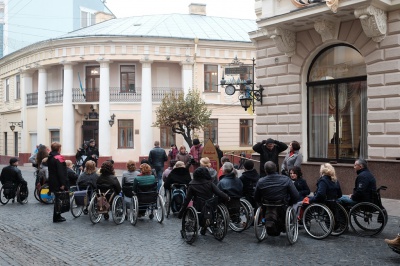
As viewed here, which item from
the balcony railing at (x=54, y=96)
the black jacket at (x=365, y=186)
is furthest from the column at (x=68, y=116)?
the black jacket at (x=365, y=186)

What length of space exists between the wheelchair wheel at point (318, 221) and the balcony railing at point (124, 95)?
22.3 metres

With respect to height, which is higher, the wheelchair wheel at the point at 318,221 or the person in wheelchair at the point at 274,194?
the person in wheelchair at the point at 274,194

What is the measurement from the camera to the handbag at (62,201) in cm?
1127

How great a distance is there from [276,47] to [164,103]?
38.4 ft

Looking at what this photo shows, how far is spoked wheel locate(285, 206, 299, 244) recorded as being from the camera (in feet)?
28.1

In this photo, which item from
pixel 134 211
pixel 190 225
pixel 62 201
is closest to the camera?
pixel 190 225

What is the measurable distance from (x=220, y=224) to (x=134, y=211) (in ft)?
8.04

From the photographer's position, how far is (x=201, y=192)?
921 cm

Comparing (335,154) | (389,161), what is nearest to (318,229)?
(389,161)

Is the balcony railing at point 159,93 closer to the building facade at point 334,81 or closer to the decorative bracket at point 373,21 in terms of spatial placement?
the building facade at point 334,81

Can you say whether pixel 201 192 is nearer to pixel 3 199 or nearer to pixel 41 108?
pixel 3 199

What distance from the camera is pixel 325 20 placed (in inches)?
554

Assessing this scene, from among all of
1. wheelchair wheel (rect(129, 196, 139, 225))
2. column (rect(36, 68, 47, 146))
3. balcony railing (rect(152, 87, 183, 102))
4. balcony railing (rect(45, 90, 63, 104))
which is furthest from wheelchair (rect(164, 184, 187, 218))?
column (rect(36, 68, 47, 146))

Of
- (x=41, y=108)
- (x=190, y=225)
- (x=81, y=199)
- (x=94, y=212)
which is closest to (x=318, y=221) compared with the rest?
(x=190, y=225)
